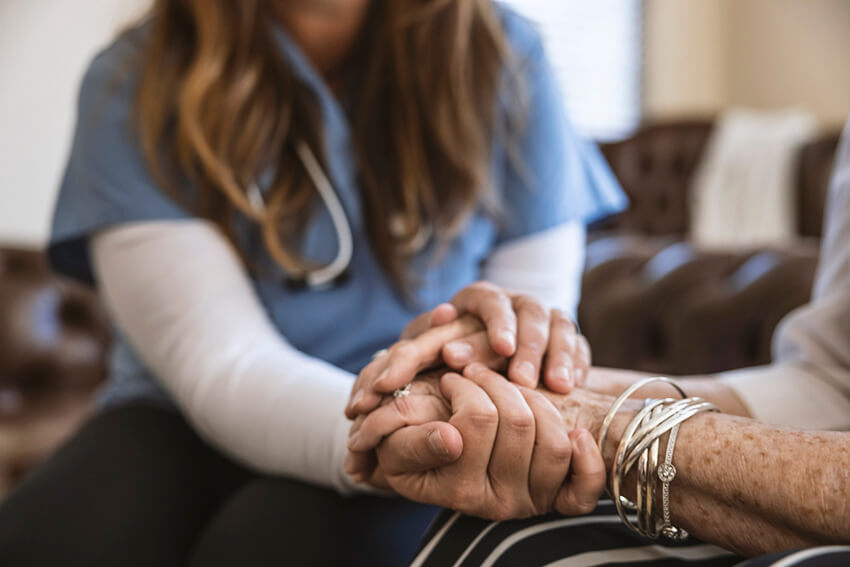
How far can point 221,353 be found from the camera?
2.17 ft

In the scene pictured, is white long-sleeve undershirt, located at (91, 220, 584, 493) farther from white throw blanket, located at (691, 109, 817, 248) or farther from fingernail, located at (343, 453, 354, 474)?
white throw blanket, located at (691, 109, 817, 248)

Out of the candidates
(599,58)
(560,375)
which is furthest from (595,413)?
(599,58)

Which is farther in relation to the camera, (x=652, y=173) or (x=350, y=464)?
(x=652, y=173)

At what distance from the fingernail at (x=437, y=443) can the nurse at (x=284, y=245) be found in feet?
0.31

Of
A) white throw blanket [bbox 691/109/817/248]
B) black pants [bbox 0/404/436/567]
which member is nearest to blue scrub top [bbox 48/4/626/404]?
black pants [bbox 0/404/436/567]

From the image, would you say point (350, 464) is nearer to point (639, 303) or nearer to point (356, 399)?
point (356, 399)

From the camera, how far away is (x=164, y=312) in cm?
69

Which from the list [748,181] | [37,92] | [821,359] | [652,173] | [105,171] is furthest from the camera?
[652,173]

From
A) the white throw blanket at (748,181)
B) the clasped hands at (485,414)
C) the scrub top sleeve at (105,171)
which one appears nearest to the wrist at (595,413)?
the clasped hands at (485,414)

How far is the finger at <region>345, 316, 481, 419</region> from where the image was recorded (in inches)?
19.4

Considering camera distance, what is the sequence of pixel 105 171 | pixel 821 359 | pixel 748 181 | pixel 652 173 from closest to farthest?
pixel 821 359 → pixel 105 171 → pixel 748 181 → pixel 652 173

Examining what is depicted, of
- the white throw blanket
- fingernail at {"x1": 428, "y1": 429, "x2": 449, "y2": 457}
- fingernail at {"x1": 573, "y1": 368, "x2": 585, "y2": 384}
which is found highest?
fingernail at {"x1": 428, "y1": 429, "x2": 449, "y2": 457}

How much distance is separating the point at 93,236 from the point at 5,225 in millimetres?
1106

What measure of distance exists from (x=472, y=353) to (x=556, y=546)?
153mm
